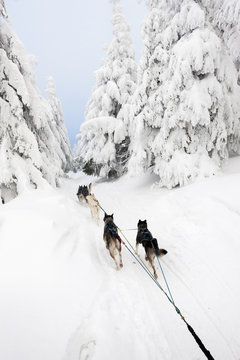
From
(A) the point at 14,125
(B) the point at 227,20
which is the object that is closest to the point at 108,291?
(A) the point at 14,125

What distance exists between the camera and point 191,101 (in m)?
9.66

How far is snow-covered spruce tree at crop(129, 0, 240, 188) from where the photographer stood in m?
9.60

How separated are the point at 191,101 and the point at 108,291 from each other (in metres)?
8.91

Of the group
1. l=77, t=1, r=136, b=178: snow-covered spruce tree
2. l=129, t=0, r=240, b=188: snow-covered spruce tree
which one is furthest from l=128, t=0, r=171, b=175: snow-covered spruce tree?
l=77, t=1, r=136, b=178: snow-covered spruce tree

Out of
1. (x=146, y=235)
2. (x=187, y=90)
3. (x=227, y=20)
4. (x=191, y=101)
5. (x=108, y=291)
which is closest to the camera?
(x=108, y=291)

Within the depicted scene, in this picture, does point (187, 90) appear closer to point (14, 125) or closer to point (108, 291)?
point (14, 125)

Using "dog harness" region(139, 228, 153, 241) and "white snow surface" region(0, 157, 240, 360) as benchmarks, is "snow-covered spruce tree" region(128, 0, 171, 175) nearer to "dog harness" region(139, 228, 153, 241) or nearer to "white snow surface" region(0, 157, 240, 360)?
"white snow surface" region(0, 157, 240, 360)

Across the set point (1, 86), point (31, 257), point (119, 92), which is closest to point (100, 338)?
point (31, 257)

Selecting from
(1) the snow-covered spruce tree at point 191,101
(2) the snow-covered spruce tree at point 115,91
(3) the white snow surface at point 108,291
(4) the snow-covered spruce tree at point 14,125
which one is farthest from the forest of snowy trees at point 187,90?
(4) the snow-covered spruce tree at point 14,125

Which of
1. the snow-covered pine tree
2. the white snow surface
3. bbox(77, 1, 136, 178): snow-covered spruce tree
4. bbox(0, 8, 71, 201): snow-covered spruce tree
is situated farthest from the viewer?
bbox(77, 1, 136, 178): snow-covered spruce tree

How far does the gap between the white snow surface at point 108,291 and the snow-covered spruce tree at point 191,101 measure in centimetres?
388

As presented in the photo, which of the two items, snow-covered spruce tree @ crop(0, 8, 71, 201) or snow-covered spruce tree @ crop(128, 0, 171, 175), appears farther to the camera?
snow-covered spruce tree @ crop(128, 0, 171, 175)

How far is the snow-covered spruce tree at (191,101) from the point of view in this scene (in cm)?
960

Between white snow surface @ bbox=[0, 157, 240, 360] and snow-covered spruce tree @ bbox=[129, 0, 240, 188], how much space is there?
3.88 m
